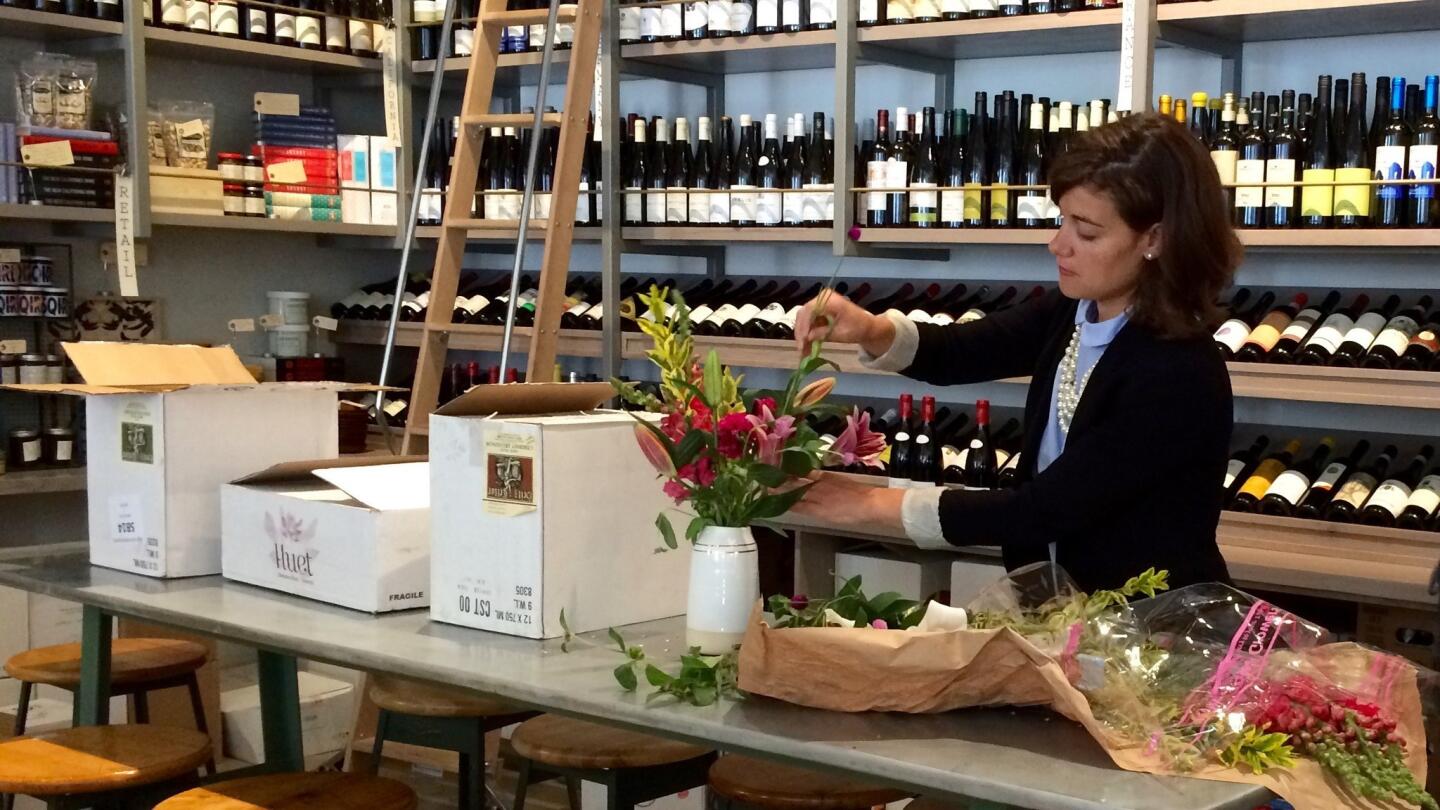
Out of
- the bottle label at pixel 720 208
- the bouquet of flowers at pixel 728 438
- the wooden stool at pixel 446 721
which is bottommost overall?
the wooden stool at pixel 446 721

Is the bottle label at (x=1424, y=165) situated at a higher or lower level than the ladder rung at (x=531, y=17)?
lower

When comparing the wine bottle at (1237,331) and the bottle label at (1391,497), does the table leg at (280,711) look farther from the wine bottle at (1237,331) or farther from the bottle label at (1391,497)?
the bottle label at (1391,497)

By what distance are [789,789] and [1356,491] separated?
5.49 feet

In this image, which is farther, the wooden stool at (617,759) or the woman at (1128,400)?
the wooden stool at (617,759)

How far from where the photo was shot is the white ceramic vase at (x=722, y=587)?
171 centimetres

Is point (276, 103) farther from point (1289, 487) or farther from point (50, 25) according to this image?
point (1289, 487)

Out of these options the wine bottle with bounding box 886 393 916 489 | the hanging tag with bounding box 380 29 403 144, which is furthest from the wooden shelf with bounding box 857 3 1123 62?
the hanging tag with bounding box 380 29 403 144

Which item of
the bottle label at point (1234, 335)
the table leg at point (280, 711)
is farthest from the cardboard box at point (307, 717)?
the bottle label at point (1234, 335)

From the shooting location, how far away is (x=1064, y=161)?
192 centimetres

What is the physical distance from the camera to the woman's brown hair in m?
1.86

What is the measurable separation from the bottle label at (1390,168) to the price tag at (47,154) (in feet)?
10.3

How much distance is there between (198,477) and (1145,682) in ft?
4.80

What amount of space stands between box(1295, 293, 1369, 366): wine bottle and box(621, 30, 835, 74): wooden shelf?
137cm

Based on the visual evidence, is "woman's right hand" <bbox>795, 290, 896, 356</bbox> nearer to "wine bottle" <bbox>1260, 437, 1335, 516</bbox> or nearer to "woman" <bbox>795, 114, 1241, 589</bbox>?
"woman" <bbox>795, 114, 1241, 589</bbox>
